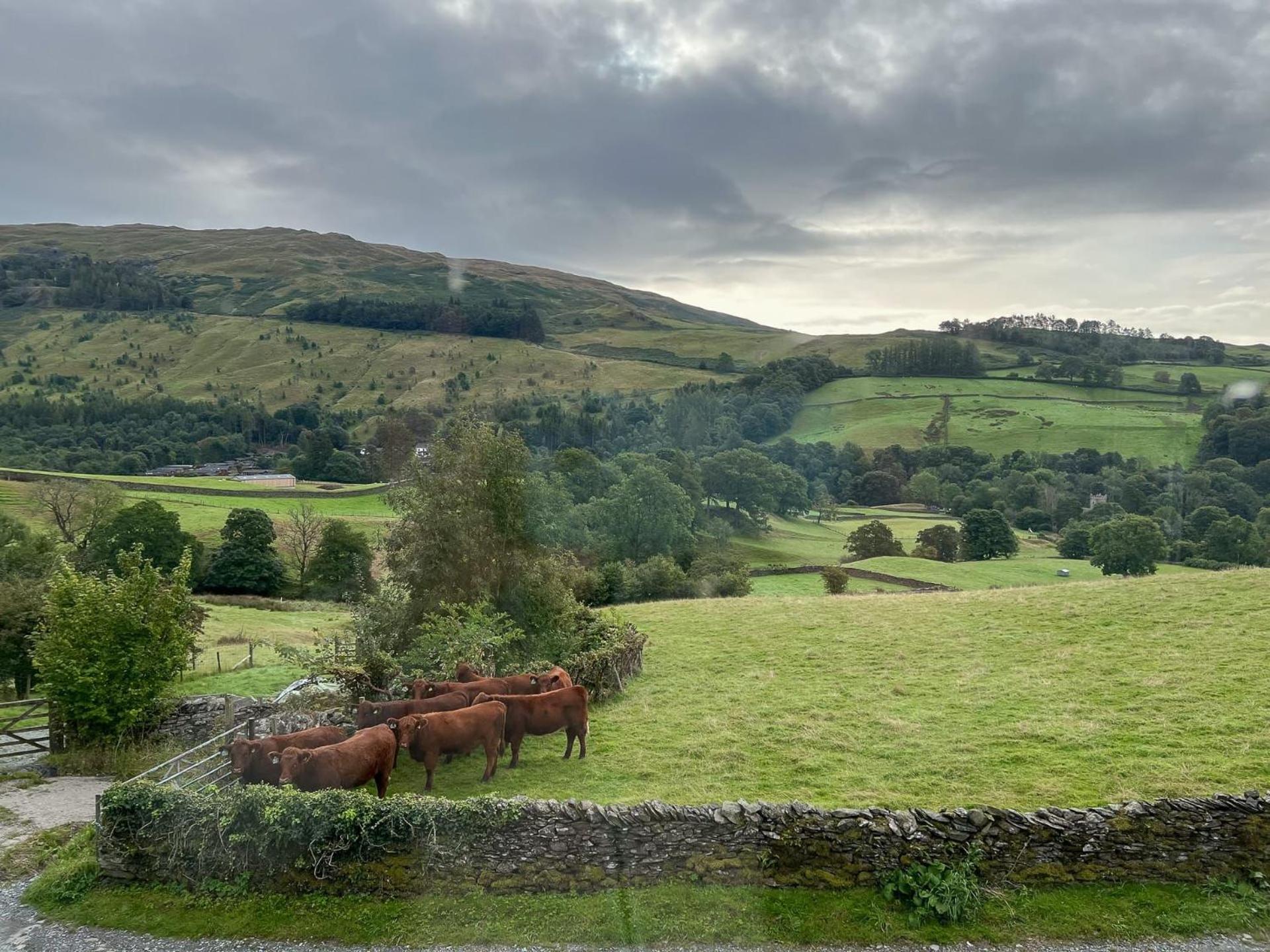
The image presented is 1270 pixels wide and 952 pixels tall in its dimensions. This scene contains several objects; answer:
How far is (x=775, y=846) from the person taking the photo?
39.9ft

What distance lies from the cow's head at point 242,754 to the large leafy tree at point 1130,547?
198 feet

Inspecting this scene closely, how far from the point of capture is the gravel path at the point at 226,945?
1081 centimetres

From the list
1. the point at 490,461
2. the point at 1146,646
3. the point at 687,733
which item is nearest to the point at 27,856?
the point at 687,733

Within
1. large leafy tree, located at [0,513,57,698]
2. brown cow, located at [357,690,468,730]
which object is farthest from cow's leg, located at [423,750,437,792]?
large leafy tree, located at [0,513,57,698]

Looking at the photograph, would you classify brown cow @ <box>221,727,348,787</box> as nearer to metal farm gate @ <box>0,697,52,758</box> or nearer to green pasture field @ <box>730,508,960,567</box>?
metal farm gate @ <box>0,697,52,758</box>

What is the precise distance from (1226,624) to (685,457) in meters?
69.6

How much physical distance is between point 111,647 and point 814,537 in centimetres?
7737

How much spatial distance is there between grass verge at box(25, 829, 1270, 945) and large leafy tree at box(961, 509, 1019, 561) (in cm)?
6458

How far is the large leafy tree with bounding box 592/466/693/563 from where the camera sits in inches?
2517

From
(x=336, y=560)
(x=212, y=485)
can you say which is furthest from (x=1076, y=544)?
(x=212, y=485)

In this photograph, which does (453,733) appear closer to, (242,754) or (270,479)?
(242,754)

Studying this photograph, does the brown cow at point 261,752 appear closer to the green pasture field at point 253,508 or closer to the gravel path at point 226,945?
the gravel path at point 226,945

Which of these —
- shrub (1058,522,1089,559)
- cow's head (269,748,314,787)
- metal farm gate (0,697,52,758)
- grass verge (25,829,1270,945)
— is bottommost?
shrub (1058,522,1089,559)

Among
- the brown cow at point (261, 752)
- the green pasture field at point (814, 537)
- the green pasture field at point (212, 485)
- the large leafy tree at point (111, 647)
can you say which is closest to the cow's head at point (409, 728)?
the brown cow at point (261, 752)
